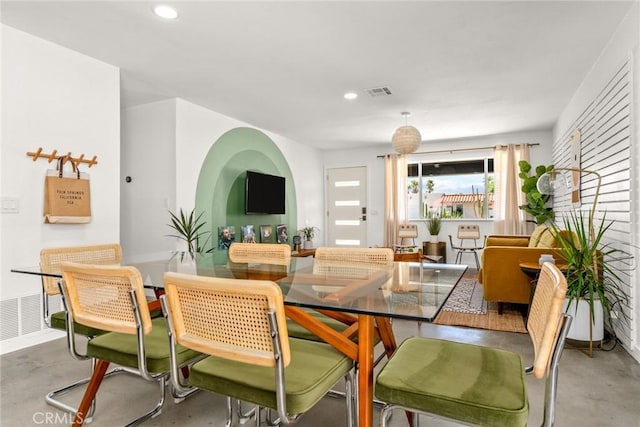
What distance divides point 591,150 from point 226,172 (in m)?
4.48

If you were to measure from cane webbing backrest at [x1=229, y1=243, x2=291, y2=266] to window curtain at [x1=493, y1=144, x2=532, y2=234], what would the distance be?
5299 millimetres

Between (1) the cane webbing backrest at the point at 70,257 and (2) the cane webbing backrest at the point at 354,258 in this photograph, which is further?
(2) the cane webbing backrest at the point at 354,258

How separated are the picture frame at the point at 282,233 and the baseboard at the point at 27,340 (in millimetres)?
3673

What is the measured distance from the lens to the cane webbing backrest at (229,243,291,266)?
2561 millimetres

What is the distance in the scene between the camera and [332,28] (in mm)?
2893

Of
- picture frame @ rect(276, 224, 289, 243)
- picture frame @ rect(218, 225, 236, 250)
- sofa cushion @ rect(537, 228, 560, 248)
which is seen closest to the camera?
sofa cushion @ rect(537, 228, 560, 248)

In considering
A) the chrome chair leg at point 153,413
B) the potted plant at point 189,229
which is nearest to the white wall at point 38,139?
the potted plant at point 189,229

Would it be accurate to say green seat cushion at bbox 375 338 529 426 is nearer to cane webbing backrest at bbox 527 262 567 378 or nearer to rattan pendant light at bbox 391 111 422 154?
cane webbing backrest at bbox 527 262 567 378

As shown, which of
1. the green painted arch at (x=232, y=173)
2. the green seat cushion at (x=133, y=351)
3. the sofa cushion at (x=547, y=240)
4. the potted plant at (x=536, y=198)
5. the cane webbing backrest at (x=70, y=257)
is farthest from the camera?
the potted plant at (x=536, y=198)

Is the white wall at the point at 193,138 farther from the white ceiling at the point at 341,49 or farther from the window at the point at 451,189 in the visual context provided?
the window at the point at 451,189

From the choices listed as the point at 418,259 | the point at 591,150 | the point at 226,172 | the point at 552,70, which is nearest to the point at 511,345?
the point at 418,259

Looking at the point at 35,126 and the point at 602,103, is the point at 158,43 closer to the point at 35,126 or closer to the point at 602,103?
the point at 35,126

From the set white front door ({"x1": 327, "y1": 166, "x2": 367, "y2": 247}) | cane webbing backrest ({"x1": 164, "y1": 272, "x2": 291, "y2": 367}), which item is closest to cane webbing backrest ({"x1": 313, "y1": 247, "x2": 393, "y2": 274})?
cane webbing backrest ({"x1": 164, "y1": 272, "x2": 291, "y2": 367})

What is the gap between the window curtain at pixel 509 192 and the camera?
6520 millimetres
